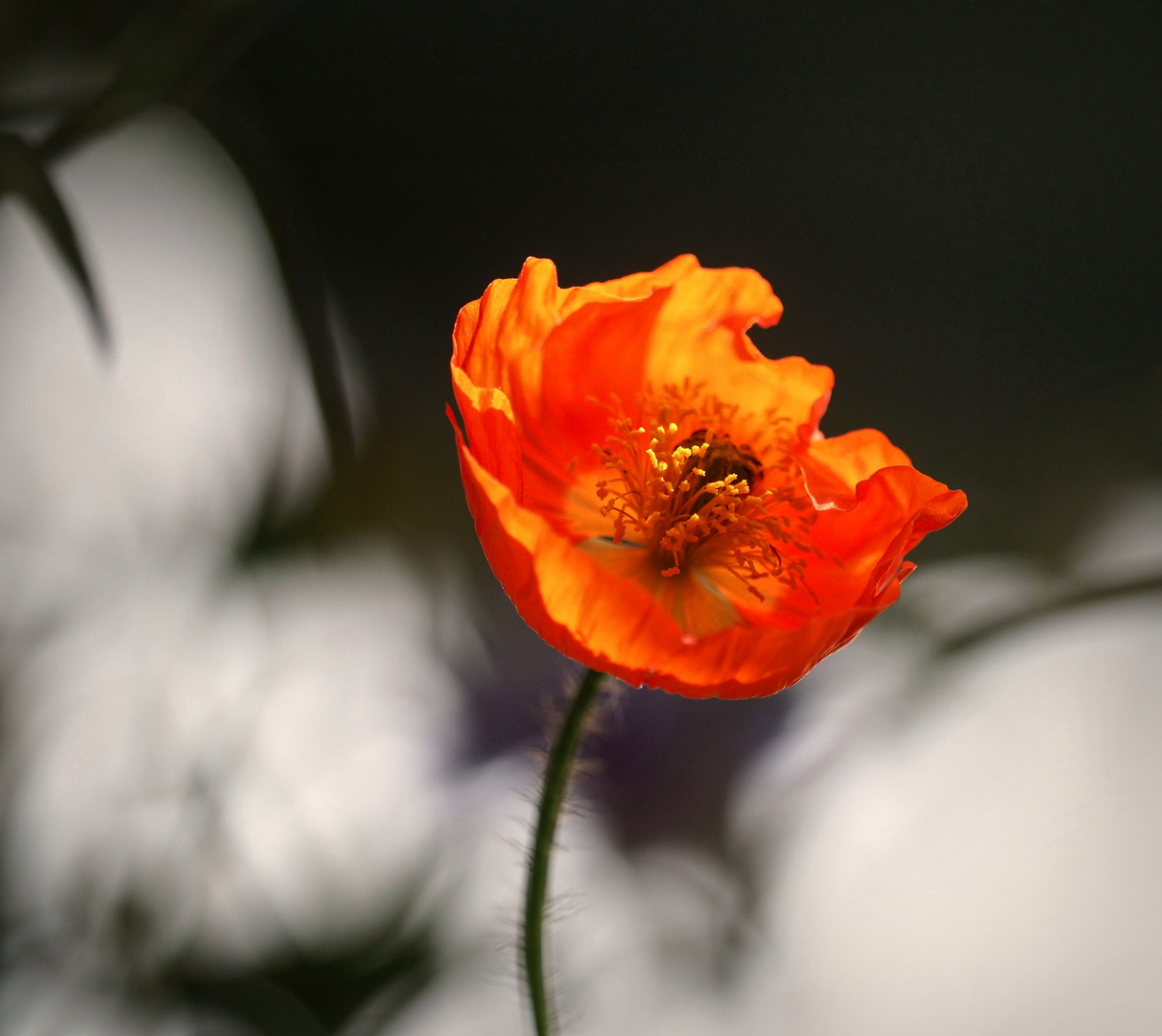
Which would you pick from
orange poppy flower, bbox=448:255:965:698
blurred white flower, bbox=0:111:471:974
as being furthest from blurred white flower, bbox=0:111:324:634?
orange poppy flower, bbox=448:255:965:698

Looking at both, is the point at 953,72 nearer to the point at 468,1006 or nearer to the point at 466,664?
the point at 466,664

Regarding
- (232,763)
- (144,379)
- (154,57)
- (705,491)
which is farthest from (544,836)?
(154,57)

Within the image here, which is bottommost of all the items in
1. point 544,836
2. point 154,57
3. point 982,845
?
point 982,845

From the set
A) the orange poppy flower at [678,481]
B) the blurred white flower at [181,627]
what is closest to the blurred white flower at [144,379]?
the blurred white flower at [181,627]

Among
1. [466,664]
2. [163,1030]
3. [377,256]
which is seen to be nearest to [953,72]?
[377,256]

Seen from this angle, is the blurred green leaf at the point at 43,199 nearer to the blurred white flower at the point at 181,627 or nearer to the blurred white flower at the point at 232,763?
the blurred white flower at the point at 181,627

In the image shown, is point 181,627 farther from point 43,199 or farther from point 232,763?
point 43,199

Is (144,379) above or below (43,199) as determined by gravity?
below
